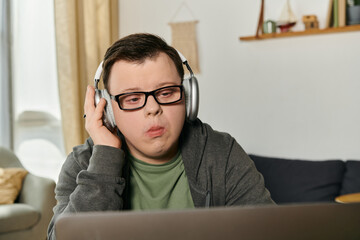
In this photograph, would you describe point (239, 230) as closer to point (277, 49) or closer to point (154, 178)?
point (154, 178)

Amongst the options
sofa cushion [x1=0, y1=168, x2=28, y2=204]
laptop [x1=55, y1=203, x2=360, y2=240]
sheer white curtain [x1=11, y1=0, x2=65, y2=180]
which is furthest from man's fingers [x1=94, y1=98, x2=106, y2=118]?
sheer white curtain [x1=11, y1=0, x2=65, y2=180]

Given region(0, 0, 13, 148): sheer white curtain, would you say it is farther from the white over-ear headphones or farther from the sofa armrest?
the white over-ear headphones

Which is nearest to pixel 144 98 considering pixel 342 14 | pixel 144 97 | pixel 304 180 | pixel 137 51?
pixel 144 97

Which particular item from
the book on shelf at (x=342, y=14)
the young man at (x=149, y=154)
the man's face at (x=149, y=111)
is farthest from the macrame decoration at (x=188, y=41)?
the man's face at (x=149, y=111)

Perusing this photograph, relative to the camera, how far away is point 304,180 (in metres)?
2.58

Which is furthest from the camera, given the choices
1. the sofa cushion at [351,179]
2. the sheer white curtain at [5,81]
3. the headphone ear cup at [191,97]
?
the sheer white curtain at [5,81]

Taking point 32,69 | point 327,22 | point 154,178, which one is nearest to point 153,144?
point 154,178

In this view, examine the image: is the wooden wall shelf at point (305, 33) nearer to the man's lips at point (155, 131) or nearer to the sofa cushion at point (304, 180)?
the sofa cushion at point (304, 180)

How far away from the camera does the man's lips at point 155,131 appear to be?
100 centimetres

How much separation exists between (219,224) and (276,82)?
2563 mm

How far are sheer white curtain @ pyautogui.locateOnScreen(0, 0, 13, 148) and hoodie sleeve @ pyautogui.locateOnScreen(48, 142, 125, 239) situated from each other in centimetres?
224

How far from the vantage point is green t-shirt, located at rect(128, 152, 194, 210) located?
1100 mm

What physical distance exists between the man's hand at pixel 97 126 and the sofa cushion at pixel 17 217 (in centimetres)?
186

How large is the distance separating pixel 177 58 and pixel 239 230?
654 mm
